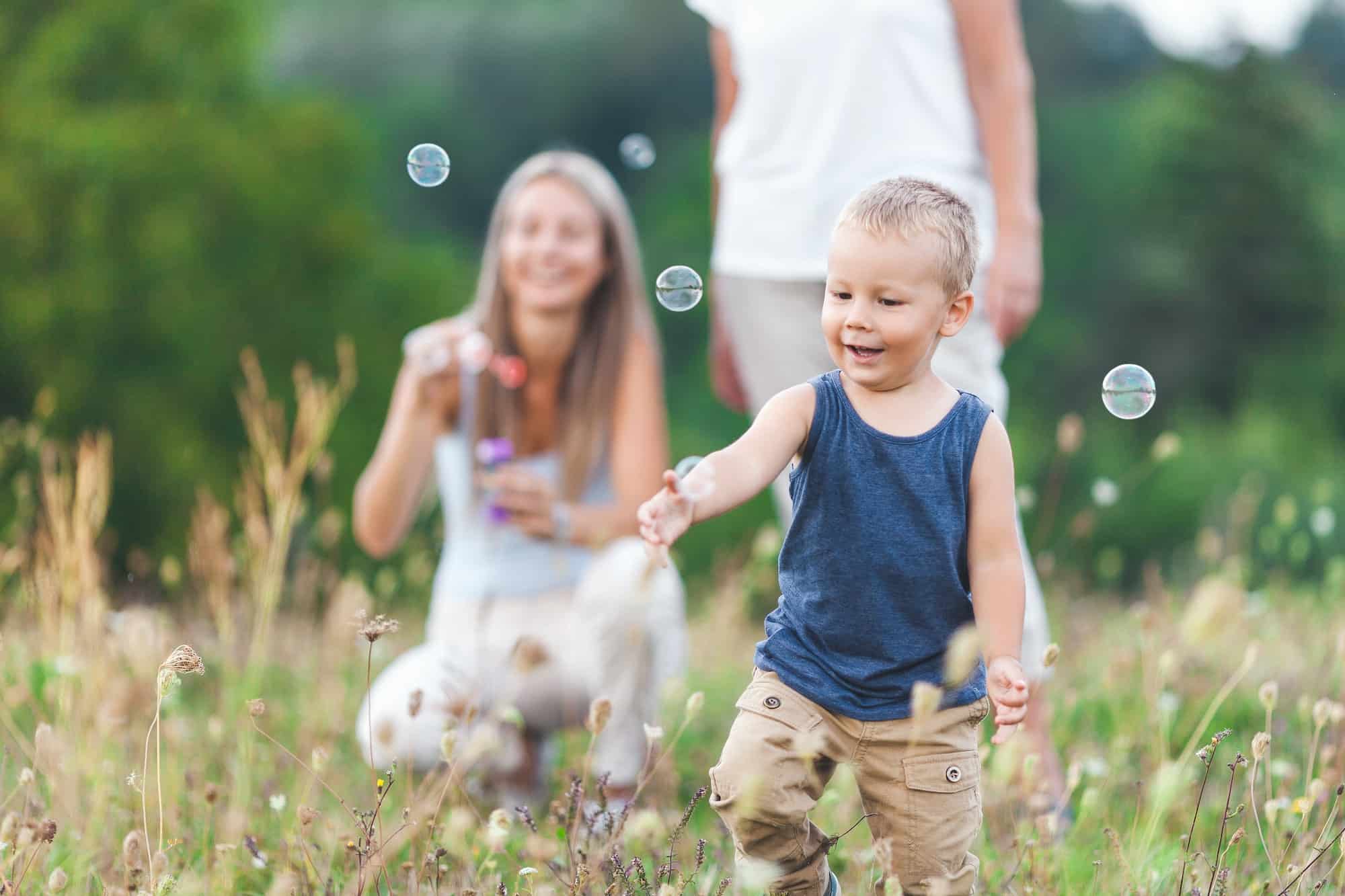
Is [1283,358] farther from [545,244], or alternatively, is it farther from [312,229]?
[545,244]

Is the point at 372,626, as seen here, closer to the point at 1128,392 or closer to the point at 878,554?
the point at 878,554

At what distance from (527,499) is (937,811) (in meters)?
1.36

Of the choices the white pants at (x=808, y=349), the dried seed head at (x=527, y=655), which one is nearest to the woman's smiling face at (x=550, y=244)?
the white pants at (x=808, y=349)

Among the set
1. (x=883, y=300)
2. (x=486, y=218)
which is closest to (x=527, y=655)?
(x=883, y=300)

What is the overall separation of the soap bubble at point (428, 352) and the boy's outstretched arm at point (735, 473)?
149cm

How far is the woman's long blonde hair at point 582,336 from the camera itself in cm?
334

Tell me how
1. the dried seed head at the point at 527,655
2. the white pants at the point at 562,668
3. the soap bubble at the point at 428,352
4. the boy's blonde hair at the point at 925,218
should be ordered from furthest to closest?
the soap bubble at the point at 428,352
the white pants at the point at 562,668
the dried seed head at the point at 527,655
the boy's blonde hair at the point at 925,218

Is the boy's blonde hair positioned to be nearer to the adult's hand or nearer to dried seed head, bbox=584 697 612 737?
dried seed head, bbox=584 697 612 737

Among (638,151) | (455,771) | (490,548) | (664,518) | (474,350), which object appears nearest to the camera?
(664,518)

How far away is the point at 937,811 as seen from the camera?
1.71 m

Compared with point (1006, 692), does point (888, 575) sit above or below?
above

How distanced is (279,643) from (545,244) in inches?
95.7

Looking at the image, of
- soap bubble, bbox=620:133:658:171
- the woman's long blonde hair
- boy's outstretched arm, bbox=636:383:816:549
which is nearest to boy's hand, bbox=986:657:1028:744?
boy's outstretched arm, bbox=636:383:816:549

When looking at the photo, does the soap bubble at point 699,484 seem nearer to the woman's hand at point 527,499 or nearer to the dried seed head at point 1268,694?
the dried seed head at point 1268,694
